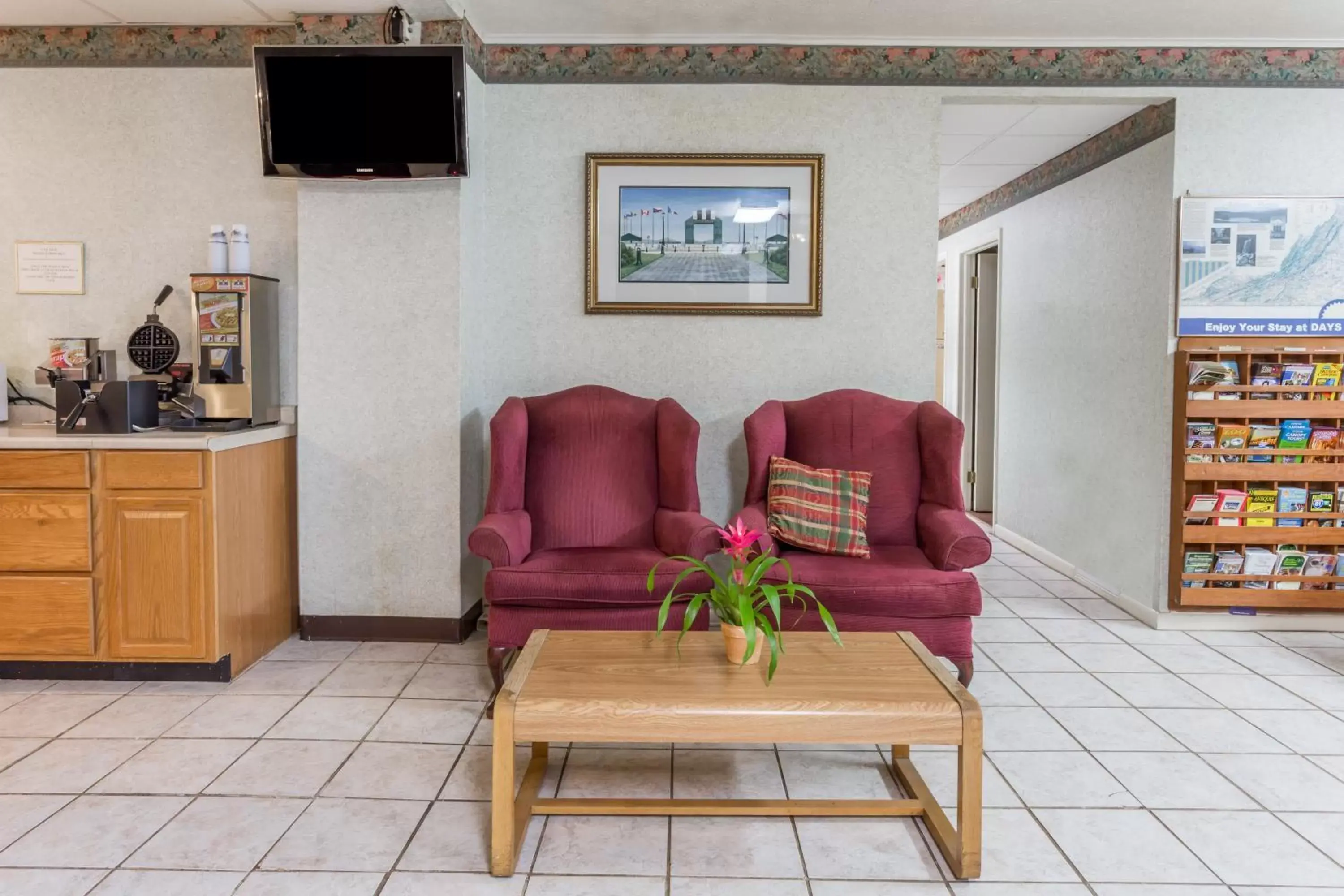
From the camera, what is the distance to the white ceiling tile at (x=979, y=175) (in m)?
5.70

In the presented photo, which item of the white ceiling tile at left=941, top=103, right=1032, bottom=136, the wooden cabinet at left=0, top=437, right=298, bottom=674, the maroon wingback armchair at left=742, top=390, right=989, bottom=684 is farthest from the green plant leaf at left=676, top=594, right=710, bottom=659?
the white ceiling tile at left=941, top=103, right=1032, bottom=136

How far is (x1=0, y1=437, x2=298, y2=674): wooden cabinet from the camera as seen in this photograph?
327 cm

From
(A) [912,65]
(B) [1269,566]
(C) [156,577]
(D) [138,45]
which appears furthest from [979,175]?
(C) [156,577]

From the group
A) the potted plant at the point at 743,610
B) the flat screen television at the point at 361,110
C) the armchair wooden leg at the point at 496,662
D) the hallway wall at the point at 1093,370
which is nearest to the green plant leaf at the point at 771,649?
the potted plant at the point at 743,610

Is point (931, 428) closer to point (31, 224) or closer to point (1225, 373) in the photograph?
point (1225, 373)

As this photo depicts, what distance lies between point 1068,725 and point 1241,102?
3.00 meters

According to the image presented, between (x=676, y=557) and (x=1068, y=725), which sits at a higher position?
(x=676, y=557)

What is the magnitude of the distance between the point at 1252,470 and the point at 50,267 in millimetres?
5461

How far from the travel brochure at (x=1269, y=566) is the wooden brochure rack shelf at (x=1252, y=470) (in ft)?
0.05

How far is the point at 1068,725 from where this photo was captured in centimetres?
302

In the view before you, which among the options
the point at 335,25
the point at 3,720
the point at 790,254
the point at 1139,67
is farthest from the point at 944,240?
the point at 3,720

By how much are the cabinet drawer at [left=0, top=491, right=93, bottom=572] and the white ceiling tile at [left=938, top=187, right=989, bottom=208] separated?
5.38m

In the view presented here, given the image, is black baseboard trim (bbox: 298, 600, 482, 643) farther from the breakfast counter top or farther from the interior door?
the interior door

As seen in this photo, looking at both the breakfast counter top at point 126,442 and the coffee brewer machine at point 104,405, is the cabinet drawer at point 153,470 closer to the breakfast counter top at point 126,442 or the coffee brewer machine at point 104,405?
the breakfast counter top at point 126,442
